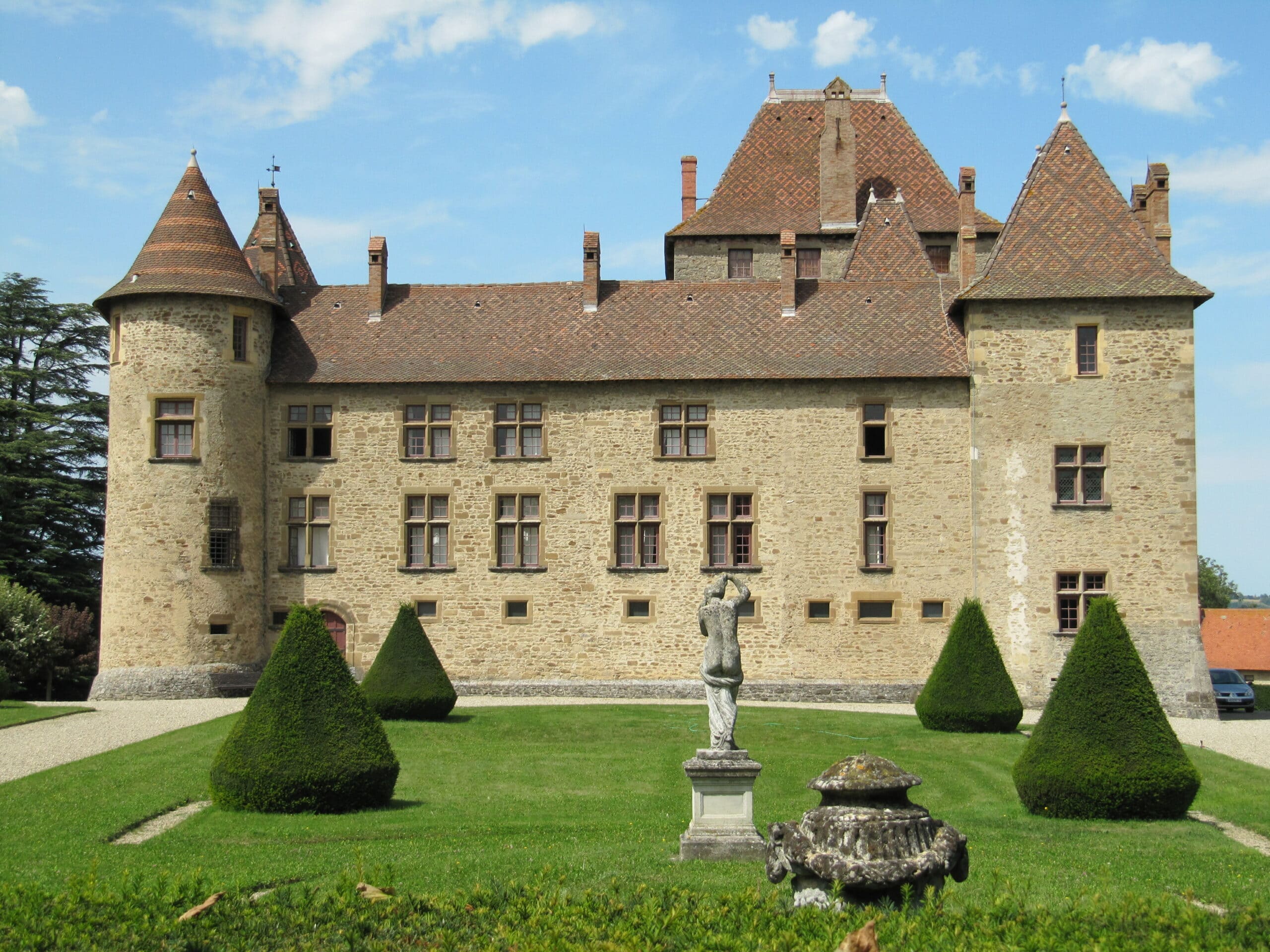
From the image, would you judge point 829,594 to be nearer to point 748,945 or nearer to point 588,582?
point 588,582

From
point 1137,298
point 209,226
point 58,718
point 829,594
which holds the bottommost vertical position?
point 58,718

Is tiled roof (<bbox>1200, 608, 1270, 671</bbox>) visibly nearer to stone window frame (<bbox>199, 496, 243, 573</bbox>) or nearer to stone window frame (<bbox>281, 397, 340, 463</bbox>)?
stone window frame (<bbox>281, 397, 340, 463</bbox>)

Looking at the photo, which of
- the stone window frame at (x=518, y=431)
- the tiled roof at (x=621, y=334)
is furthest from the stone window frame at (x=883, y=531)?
the stone window frame at (x=518, y=431)

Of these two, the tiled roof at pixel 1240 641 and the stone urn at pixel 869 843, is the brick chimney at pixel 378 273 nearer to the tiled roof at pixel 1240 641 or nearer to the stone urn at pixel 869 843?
the stone urn at pixel 869 843

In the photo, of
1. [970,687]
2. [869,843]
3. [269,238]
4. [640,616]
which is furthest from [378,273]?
[869,843]

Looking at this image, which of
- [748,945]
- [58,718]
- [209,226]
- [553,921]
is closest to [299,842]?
[553,921]

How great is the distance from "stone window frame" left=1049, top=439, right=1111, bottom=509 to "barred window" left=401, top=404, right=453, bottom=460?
12568 mm

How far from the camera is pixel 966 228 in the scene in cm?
3022

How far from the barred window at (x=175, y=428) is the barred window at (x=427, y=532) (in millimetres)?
4712

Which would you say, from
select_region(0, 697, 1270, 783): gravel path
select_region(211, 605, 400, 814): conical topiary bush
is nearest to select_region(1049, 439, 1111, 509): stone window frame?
select_region(0, 697, 1270, 783): gravel path

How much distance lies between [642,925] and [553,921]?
53 cm

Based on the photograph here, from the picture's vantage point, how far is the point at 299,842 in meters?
13.2

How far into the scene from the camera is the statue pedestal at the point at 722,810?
11.7m

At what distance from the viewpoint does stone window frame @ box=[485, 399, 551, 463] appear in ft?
96.6
